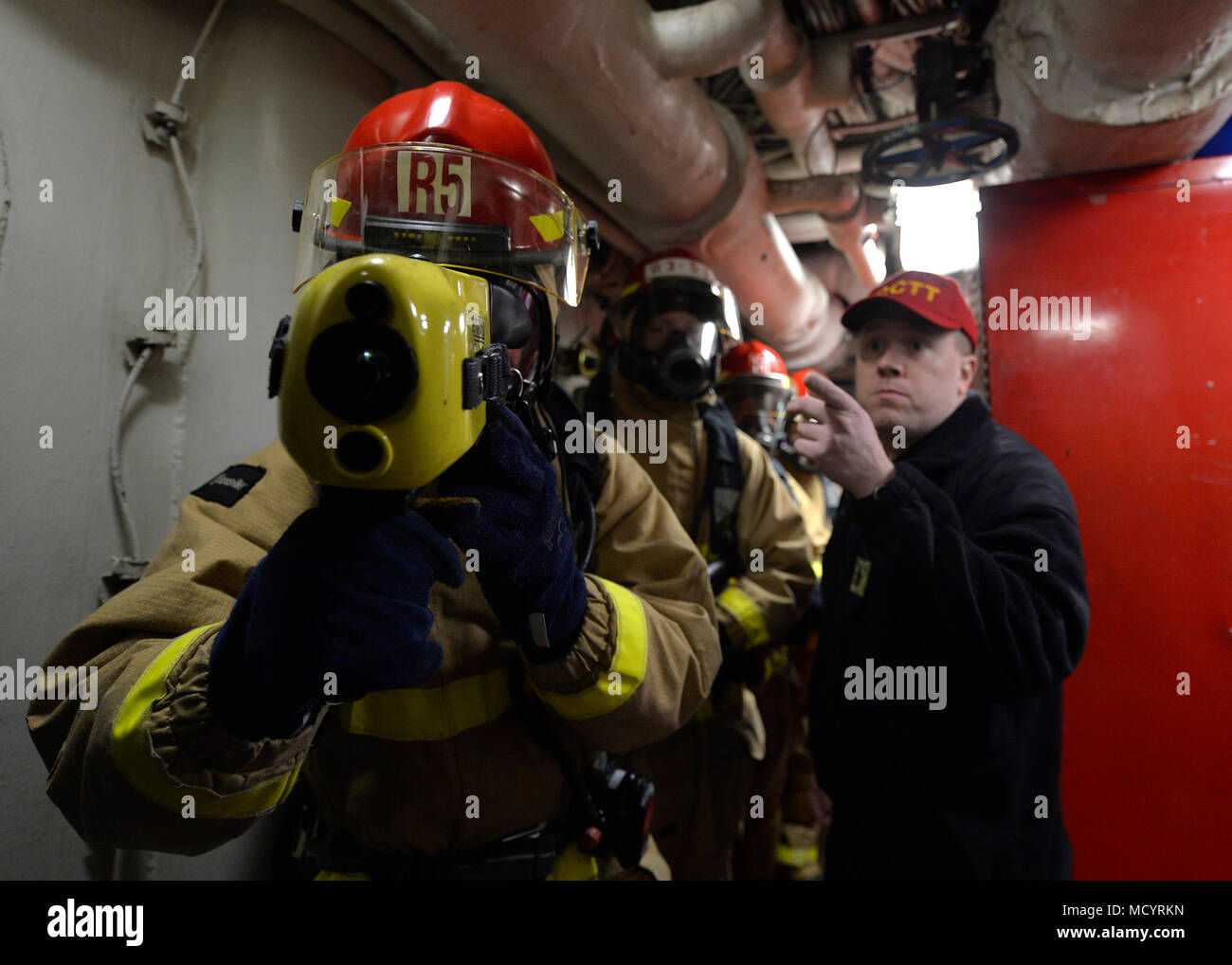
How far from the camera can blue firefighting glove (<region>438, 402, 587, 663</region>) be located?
73 centimetres

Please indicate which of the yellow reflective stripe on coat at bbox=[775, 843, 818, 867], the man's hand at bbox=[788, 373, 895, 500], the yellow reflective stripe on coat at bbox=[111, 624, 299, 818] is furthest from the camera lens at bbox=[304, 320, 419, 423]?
the yellow reflective stripe on coat at bbox=[775, 843, 818, 867]

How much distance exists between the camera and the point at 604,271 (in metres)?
3.31

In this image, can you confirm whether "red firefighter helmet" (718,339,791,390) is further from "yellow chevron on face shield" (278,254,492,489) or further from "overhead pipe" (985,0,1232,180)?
"yellow chevron on face shield" (278,254,492,489)

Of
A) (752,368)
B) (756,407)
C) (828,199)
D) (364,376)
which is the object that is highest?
(828,199)

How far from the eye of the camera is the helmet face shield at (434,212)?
93cm

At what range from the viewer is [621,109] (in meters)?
1.90

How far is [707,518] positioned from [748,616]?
37cm

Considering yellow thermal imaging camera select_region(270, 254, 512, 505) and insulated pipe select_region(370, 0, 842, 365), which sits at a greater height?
insulated pipe select_region(370, 0, 842, 365)

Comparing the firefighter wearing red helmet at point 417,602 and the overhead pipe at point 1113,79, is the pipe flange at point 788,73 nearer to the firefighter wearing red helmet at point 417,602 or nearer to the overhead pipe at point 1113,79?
the overhead pipe at point 1113,79

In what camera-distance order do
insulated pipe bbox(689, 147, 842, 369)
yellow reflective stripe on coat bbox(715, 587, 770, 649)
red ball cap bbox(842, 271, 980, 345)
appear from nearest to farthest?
1. red ball cap bbox(842, 271, 980, 345)
2. yellow reflective stripe on coat bbox(715, 587, 770, 649)
3. insulated pipe bbox(689, 147, 842, 369)

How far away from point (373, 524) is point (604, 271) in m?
2.91

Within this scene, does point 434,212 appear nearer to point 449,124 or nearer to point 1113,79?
point 449,124

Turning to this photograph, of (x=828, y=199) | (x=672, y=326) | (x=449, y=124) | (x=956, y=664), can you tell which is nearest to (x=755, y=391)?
(x=828, y=199)

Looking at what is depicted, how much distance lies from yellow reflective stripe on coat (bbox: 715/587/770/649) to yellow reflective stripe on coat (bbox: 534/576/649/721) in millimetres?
1127
